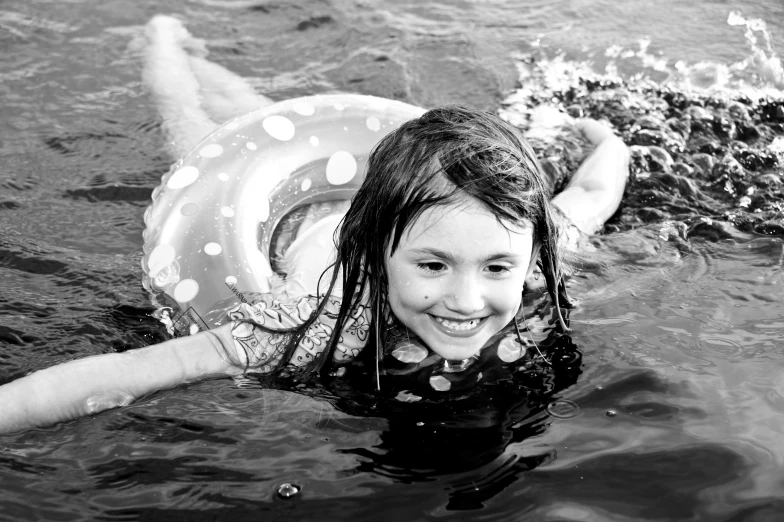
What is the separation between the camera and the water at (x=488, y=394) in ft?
8.56

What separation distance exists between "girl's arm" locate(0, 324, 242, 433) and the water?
0.06 m

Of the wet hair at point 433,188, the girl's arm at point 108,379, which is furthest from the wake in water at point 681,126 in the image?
the girl's arm at point 108,379

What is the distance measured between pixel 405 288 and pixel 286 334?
0.57 metres

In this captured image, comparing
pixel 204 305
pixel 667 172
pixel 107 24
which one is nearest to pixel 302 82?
pixel 107 24

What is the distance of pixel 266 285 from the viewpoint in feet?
12.1

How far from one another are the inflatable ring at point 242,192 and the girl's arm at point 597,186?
0.93m

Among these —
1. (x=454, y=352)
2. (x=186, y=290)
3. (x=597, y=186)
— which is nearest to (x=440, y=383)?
(x=454, y=352)

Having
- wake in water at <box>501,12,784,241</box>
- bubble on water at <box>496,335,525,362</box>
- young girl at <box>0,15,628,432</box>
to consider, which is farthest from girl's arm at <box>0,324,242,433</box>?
wake in water at <box>501,12,784,241</box>

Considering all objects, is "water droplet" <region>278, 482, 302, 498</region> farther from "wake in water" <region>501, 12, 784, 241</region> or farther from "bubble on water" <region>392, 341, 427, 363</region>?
"wake in water" <region>501, 12, 784, 241</region>

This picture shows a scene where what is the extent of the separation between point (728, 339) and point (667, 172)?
1820 millimetres

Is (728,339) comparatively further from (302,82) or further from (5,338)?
(302,82)

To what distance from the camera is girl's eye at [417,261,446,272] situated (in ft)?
9.09

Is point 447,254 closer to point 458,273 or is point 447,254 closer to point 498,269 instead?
point 458,273

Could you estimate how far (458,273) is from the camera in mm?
2744
